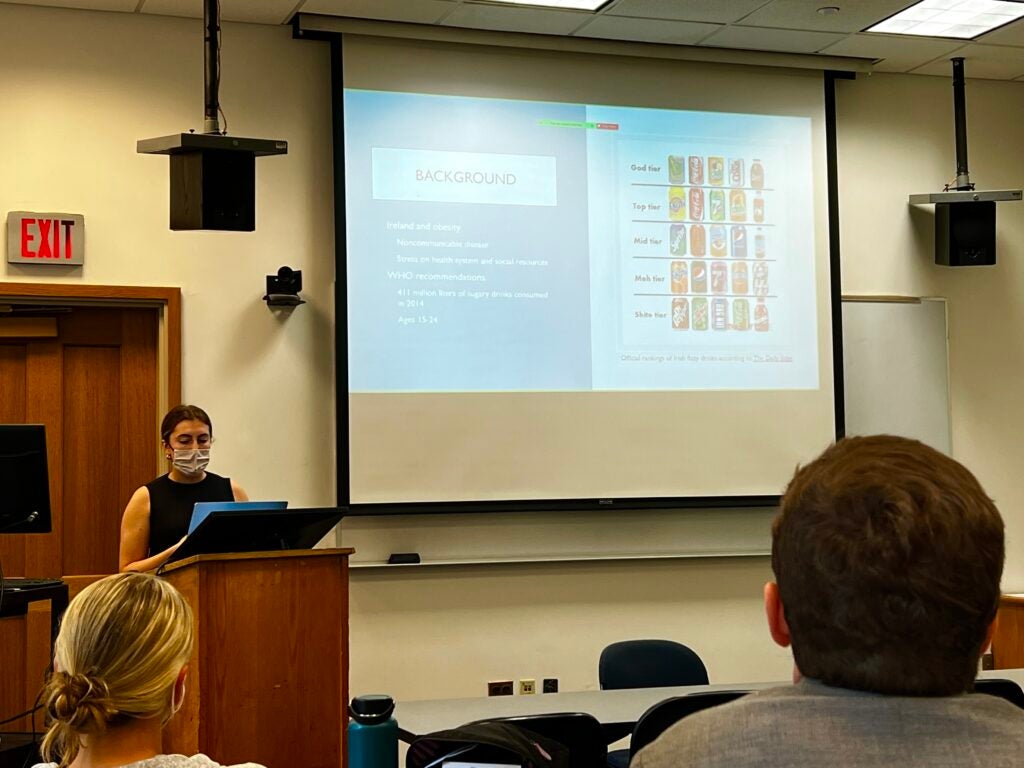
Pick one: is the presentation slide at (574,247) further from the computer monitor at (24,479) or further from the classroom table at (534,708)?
the classroom table at (534,708)

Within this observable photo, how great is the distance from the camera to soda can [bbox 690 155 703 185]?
19.1 feet

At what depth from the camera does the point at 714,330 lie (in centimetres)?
579

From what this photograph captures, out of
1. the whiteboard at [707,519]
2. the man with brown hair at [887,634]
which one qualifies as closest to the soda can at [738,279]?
the whiteboard at [707,519]

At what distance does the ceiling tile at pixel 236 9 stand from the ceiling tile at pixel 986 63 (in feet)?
10.7

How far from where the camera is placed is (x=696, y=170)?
5832 mm

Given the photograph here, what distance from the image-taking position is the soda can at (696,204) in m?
5.82

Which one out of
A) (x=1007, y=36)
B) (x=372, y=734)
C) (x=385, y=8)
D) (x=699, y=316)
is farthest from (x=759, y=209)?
(x=372, y=734)

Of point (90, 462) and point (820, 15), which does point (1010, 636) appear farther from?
point (90, 462)

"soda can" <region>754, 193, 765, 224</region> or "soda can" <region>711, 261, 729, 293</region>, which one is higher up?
"soda can" <region>754, 193, 765, 224</region>

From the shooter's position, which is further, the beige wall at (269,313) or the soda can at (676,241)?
the soda can at (676,241)

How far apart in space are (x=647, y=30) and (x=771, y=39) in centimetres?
63

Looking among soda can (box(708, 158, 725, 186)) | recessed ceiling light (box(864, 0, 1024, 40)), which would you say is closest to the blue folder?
soda can (box(708, 158, 725, 186))

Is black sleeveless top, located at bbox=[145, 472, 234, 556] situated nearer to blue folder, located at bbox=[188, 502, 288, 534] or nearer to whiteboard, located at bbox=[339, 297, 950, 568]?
blue folder, located at bbox=[188, 502, 288, 534]

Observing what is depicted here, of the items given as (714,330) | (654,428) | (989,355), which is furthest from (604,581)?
(989,355)
